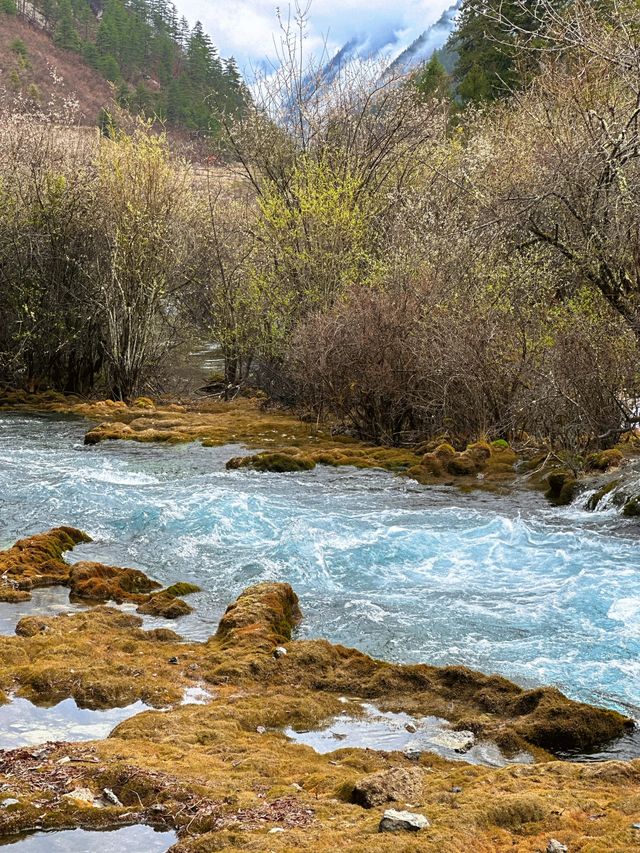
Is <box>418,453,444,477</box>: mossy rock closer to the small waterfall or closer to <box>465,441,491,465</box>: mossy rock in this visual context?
<box>465,441,491,465</box>: mossy rock

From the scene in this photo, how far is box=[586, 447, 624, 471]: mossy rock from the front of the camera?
14.2 m

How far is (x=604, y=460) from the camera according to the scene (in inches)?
563

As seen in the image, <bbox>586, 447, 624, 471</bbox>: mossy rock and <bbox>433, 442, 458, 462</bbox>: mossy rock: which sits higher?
<bbox>586, 447, 624, 471</bbox>: mossy rock

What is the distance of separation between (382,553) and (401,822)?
7070 mm

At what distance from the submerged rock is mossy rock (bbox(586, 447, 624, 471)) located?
1035 cm

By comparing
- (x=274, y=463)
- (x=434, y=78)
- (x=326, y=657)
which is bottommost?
(x=326, y=657)

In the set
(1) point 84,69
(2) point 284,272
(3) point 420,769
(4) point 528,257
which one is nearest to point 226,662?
(3) point 420,769

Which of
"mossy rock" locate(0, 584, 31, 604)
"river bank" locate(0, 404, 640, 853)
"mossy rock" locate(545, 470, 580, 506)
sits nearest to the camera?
"river bank" locate(0, 404, 640, 853)

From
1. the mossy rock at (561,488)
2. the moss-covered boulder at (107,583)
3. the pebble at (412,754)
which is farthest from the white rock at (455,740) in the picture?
the mossy rock at (561,488)

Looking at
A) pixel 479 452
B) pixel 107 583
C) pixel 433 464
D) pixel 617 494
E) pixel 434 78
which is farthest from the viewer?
pixel 434 78

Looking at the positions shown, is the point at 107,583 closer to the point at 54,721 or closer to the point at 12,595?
the point at 12,595

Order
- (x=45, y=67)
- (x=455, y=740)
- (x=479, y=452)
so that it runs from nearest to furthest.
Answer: (x=455, y=740)
(x=479, y=452)
(x=45, y=67)

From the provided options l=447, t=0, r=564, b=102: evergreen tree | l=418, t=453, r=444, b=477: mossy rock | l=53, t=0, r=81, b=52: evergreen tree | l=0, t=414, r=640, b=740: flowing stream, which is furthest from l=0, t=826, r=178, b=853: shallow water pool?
l=53, t=0, r=81, b=52: evergreen tree

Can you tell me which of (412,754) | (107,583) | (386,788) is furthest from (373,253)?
(386,788)
